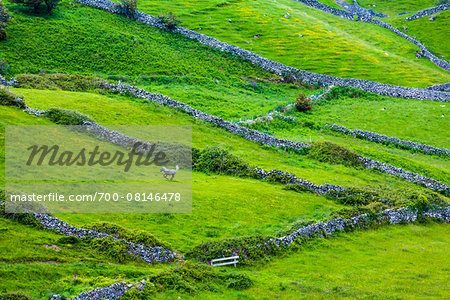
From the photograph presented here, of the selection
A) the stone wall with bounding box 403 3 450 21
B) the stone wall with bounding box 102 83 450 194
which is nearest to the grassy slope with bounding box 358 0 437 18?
the stone wall with bounding box 403 3 450 21

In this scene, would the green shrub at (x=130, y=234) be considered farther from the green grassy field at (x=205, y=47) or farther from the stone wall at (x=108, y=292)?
the green grassy field at (x=205, y=47)

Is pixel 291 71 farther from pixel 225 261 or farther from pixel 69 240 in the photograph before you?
pixel 69 240

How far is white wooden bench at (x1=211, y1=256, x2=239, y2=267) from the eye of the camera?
92.7 ft

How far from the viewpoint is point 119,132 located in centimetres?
4916

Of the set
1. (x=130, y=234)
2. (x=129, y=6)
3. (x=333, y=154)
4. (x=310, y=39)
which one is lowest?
(x=333, y=154)

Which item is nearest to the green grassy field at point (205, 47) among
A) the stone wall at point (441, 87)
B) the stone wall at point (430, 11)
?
the stone wall at point (441, 87)

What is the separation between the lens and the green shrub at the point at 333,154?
171ft

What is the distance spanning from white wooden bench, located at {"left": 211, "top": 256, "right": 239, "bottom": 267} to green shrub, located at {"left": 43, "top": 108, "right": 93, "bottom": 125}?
26600mm

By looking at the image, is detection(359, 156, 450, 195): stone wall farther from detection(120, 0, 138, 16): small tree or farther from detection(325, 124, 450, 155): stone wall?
detection(120, 0, 138, 16): small tree

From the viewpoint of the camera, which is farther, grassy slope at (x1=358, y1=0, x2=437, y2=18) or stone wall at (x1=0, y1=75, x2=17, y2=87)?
grassy slope at (x1=358, y1=0, x2=437, y2=18)

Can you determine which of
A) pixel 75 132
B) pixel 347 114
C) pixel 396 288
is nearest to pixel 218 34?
pixel 347 114

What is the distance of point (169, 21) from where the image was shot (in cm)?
9169

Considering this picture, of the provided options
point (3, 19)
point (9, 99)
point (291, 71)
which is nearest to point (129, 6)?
point (3, 19)

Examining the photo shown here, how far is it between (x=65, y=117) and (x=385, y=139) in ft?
140
